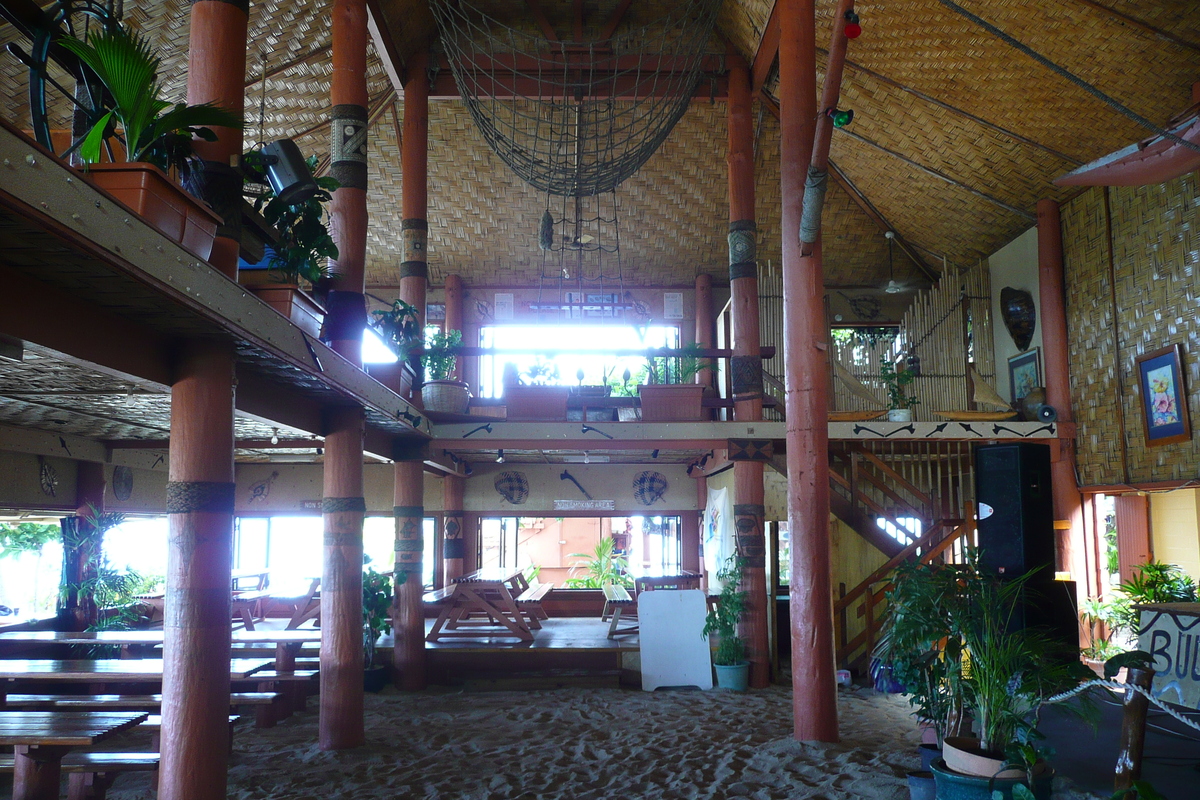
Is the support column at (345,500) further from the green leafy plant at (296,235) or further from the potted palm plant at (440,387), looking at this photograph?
the potted palm plant at (440,387)

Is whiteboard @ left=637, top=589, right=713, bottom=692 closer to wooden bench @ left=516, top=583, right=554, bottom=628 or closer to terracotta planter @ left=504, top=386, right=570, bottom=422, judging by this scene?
wooden bench @ left=516, top=583, right=554, bottom=628

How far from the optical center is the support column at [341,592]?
5.62 meters

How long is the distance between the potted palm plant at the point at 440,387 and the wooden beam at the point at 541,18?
373 centimetres

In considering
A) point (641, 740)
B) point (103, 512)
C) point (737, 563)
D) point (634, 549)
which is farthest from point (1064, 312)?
point (634, 549)

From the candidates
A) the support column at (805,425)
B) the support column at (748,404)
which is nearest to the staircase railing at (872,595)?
the support column at (748,404)

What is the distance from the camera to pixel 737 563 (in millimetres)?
7914

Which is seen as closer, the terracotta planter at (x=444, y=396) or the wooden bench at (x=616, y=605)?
the terracotta planter at (x=444, y=396)

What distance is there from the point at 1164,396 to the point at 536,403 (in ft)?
18.2

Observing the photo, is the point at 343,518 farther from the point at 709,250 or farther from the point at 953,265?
the point at 953,265

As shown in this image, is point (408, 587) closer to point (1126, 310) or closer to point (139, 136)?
point (139, 136)

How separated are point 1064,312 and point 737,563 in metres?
4.32

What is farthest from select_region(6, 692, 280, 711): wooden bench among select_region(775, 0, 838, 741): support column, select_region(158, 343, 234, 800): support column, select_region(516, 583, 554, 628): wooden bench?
select_region(516, 583, 554, 628): wooden bench

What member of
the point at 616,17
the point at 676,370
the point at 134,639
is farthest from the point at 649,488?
the point at 134,639

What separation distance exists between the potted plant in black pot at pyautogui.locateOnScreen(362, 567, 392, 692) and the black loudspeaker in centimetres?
490
